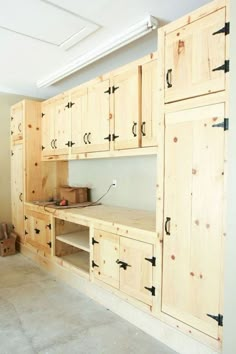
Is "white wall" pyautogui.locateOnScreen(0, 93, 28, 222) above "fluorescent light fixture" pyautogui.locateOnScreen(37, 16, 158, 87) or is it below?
below

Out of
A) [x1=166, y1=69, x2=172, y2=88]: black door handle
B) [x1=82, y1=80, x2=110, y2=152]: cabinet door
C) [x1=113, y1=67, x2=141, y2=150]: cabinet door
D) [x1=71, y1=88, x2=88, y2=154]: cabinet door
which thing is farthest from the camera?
[x1=71, y1=88, x2=88, y2=154]: cabinet door

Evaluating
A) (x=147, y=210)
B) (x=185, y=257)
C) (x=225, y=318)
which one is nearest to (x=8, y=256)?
(x=147, y=210)

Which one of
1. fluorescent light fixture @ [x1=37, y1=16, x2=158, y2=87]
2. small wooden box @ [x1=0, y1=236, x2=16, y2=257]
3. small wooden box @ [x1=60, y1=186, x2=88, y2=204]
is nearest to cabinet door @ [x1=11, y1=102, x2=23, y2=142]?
fluorescent light fixture @ [x1=37, y1=16, x2=158, y2=87]

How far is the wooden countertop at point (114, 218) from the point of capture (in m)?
2.25

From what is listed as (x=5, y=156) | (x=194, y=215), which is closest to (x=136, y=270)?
(x=194, y=215)

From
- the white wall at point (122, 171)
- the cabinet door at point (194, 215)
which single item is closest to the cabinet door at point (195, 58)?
the cabinet door at point (194, 215)

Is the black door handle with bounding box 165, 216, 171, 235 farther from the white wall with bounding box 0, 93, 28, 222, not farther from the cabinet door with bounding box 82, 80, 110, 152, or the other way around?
the white wall with bounding box 0, 93, 28, 222

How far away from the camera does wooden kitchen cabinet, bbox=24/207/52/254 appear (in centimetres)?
346

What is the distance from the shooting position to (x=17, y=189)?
424 centimetres

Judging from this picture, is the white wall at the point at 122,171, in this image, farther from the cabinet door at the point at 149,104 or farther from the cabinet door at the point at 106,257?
the cabinet door at the point at 106,257

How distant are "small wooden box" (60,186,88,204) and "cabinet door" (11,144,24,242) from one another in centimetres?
75

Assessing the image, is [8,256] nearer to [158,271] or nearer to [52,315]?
[52,315]

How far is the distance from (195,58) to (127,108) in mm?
939

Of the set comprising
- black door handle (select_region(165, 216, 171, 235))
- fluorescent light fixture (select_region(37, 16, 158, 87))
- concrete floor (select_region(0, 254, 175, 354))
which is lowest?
concrete floor (select_region(0, 254, 175, 354))
